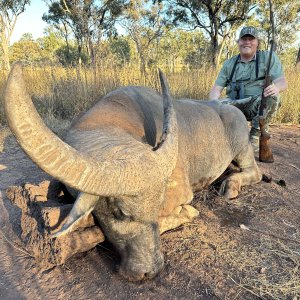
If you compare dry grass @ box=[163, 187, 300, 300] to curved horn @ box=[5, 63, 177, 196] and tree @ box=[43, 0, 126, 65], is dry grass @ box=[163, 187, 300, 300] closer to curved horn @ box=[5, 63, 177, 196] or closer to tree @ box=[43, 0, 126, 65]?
curved horn @ box=[5, 63, 177, 196]

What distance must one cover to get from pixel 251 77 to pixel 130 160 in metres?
4.44

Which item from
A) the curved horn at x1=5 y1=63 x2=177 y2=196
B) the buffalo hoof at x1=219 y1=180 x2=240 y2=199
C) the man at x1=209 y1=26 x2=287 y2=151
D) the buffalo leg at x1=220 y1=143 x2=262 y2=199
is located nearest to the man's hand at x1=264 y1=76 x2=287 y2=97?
the man at x1=209 y1=26 x2=287 y2=151

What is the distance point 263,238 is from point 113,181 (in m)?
1.74

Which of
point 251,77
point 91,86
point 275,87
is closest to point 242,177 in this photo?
point 275,87

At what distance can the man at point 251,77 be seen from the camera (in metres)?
5.71

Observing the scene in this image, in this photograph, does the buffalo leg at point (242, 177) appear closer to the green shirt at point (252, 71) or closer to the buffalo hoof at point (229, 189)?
the buffalo hoof at point (229, 189)

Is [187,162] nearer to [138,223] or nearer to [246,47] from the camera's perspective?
[138,223]

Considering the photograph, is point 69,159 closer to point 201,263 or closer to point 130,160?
point 130,160

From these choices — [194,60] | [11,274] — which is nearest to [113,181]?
[11,274]

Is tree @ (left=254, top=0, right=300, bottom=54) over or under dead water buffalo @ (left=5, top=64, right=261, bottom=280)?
over

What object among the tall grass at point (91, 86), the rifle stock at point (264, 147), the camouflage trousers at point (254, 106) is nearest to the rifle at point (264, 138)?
the rifle stock at point (264, 147)

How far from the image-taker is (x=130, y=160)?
211cm

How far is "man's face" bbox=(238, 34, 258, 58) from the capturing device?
18.6 ft

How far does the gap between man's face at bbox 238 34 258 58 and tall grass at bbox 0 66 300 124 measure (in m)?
2.80
